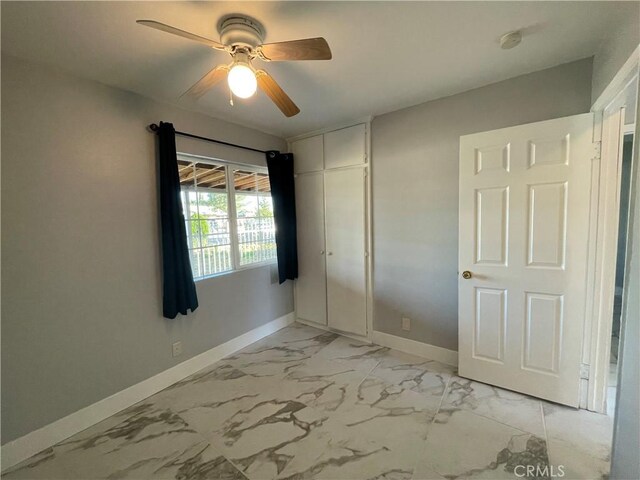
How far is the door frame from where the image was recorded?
1.62 metres

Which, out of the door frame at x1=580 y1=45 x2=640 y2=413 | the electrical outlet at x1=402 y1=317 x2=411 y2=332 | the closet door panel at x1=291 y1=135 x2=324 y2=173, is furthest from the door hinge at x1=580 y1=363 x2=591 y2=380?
the closet door panel at x1=291 y1=135 x2=324 y2=173

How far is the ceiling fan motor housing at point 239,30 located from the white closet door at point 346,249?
5.38ft

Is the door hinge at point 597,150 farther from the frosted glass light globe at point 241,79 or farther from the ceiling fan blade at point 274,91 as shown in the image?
the frosted glass light globe at point 241,79

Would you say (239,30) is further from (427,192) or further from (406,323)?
(406,323)

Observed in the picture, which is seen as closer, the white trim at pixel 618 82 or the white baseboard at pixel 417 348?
the white trim at pixel 618 82

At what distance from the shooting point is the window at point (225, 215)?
2.48 meters

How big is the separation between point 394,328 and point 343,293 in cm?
66

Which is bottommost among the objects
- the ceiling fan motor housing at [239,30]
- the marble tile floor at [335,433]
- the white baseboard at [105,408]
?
the marble tile floor at [335,433]

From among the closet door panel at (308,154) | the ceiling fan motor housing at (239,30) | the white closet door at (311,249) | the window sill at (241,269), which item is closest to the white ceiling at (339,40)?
the ceiling fan motor housing at (239,30)

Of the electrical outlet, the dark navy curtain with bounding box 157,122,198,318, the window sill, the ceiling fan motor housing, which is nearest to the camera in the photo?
the ceiling fan motor housing

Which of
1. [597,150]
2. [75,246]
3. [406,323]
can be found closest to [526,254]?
[597,150]

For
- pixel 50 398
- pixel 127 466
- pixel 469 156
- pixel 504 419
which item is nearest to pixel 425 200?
pixel 469 156

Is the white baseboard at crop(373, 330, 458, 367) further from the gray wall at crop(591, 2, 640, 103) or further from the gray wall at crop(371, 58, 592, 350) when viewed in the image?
the gray wall at crop(591, 2, 640, 103)

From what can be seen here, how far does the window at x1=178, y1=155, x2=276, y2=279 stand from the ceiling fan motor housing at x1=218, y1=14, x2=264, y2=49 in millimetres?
1326
